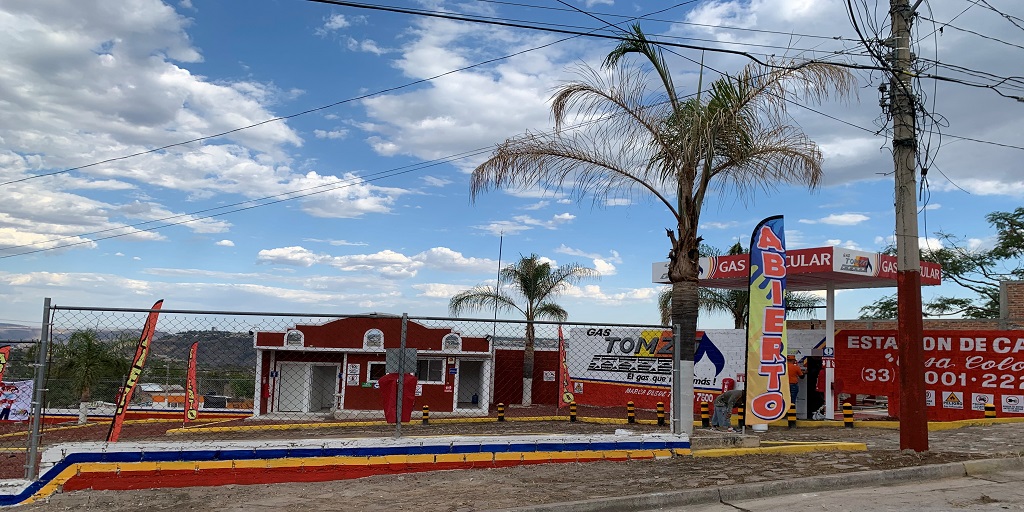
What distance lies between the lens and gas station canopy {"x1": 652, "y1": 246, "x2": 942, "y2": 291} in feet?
64.0

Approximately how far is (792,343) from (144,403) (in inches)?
977

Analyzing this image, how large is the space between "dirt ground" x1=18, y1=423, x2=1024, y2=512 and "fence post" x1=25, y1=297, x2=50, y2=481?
0.45m

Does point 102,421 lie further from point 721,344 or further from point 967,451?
point 967,451

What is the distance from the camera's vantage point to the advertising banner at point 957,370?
19484 millimetres

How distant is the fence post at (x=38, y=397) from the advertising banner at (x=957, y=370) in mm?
19094

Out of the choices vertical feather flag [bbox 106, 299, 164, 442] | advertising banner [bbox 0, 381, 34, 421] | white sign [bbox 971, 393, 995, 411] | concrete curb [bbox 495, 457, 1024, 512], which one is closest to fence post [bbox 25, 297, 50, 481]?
vertical feather flag [bbox 106, 299, 164, 442]

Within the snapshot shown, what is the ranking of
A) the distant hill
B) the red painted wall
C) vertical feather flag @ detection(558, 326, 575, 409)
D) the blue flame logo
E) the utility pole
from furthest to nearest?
the red painted wall < vertical feather flag @ detection(558, 326, 575, 409) < the blue flame logo < the utility pole < the distant hill

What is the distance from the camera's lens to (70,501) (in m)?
7.49

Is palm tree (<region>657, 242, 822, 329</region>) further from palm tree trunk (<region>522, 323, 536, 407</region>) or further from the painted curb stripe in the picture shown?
the painted curb stripe

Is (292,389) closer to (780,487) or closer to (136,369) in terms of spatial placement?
(136,369)

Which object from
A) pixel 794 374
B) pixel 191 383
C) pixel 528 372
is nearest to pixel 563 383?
pixel 528 372

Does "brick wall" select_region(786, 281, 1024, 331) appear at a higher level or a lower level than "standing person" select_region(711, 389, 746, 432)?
higher

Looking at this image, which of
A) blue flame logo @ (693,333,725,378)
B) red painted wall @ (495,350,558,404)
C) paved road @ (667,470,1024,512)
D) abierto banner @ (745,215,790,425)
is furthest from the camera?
red painted wall @ (495,350,558,404)

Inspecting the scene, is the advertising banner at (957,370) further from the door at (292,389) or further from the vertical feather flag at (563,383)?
the door at (292,389)
